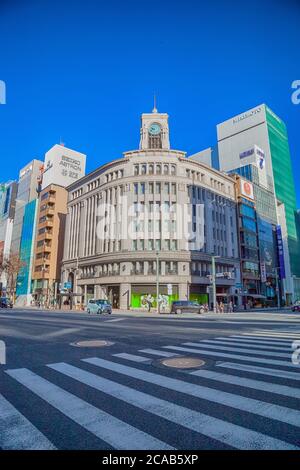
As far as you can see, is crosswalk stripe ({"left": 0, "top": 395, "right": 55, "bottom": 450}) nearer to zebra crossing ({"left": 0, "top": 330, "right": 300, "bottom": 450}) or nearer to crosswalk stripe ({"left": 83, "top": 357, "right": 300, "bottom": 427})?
zebra crossing ({"left": 0, "top": 330, "right": 300, "bottom": 450})

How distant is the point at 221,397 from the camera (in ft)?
12.9

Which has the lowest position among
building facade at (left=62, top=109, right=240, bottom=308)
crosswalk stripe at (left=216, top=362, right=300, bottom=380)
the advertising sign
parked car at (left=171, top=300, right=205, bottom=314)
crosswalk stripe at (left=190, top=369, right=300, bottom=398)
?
crosswalk stripe at (left=190, top=369, right=300, bottom=398)

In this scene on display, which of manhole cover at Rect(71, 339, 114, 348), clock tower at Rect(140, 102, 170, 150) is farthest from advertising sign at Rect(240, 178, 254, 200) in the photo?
manhole cover at Rect(71, 339, 114, 348)

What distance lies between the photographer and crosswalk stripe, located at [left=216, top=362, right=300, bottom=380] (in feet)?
16.4

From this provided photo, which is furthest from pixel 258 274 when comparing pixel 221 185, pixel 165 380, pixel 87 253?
pixel 165 380

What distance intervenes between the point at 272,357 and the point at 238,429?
4.24m

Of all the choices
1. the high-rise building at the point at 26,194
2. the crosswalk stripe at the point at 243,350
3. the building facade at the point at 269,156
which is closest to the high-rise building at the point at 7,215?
the high-rise building at the point at 26,194

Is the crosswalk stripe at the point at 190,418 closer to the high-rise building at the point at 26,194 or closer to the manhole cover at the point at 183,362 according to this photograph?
the manhole cover at the point at 183,362

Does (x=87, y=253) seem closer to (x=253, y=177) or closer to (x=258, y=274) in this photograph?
(x=258, y=274)

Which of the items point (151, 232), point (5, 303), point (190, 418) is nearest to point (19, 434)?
point (190, 418)

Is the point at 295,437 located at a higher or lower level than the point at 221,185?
lower

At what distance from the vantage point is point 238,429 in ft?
9.59

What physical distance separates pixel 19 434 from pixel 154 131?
6466 centimetres

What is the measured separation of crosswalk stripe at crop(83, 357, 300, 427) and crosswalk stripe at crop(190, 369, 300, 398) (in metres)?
0.52
